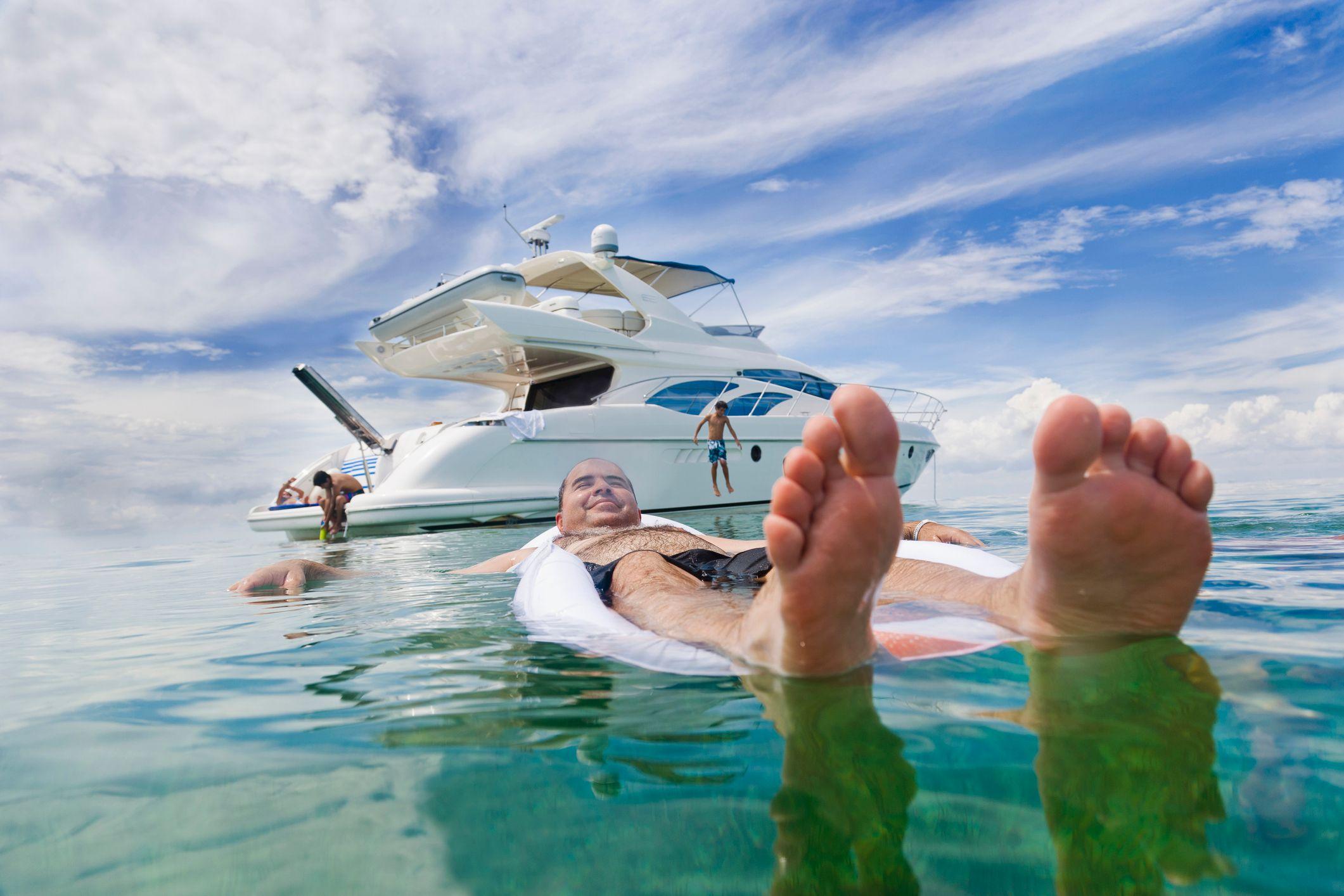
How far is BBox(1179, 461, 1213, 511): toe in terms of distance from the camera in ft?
4.02

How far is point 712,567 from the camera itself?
242cm

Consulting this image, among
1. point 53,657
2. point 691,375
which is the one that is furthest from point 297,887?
point 691,375

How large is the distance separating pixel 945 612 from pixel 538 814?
1142 mm

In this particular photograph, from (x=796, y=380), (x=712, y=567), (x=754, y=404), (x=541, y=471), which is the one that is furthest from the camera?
(x=796, y=380)

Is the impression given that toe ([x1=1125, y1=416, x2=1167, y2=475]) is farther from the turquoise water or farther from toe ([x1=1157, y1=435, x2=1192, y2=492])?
the turquoise water

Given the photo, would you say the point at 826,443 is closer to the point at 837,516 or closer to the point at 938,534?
the point at 837,516

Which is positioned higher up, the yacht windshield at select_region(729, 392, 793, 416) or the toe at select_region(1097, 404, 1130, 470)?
the yacht windshield at select_region(729, 392, 793, 416)

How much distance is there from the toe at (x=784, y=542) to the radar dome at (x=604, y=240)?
971 cm

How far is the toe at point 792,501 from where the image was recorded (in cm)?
115

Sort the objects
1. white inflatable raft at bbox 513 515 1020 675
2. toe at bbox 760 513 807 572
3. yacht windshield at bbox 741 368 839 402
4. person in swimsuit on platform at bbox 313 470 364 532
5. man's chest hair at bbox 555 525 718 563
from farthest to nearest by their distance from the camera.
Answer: yacht windshield at bbox 741 368 839 402 → person in swimsuit on platform at bbox 313 470 364 532 → man's chest hair at bbox 555 525 718 563 → white inflatable raft at bbox 513 515 1020 675 → toe at bbox 760 513 807 572

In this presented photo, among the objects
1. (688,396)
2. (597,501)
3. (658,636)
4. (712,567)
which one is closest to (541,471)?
(688,396)

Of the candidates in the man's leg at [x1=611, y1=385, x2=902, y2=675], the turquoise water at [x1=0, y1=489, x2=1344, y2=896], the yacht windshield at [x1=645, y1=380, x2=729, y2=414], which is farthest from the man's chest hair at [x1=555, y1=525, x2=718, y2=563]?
the yacht windshield at [x1=645, y1=380, x2=729, y2=414]

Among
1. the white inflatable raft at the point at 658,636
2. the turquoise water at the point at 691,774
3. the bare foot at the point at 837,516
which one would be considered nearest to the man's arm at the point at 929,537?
the white inflatable raft at the point at 658,636

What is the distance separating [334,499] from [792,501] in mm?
8074
